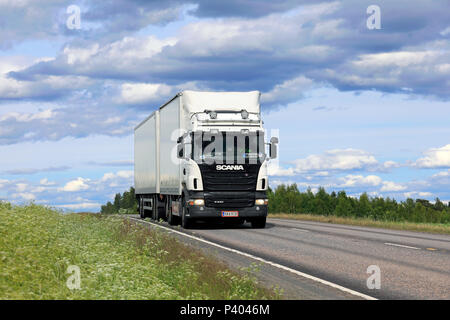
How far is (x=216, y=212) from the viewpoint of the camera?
69.3ft

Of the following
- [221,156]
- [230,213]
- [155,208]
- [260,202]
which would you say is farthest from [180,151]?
[155,208]

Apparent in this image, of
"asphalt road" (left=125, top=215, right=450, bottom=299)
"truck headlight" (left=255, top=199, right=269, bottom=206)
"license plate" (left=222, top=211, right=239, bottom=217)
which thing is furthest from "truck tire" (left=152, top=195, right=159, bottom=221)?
"asphalt road" (left=125, top=215, right=450, bottom=299)

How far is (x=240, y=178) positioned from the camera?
826 inches

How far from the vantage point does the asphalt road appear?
360 inches

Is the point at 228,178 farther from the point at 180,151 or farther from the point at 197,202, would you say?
the point at 180,151

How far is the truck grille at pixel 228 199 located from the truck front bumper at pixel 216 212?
0.15 metres

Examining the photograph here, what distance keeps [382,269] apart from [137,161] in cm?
2529

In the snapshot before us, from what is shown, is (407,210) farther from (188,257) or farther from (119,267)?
(119,267)

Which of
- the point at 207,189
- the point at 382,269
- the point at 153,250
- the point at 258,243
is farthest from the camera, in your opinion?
the point at 207,189

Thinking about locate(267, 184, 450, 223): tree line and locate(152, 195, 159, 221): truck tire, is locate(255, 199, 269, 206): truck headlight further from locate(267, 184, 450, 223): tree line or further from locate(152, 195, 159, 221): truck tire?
locate(267, 184, 450, 223): tree line

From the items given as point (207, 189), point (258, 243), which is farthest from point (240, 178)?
point (258, 243)

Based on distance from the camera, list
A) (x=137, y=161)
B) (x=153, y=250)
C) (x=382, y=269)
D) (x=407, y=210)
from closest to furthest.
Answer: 1. (x=382, y=269)
2. (x=153, y=250)
3. (x=137, y=161)
4. (x=407, y=210)

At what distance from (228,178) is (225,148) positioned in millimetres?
1050

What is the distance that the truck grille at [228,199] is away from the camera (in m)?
21.0
